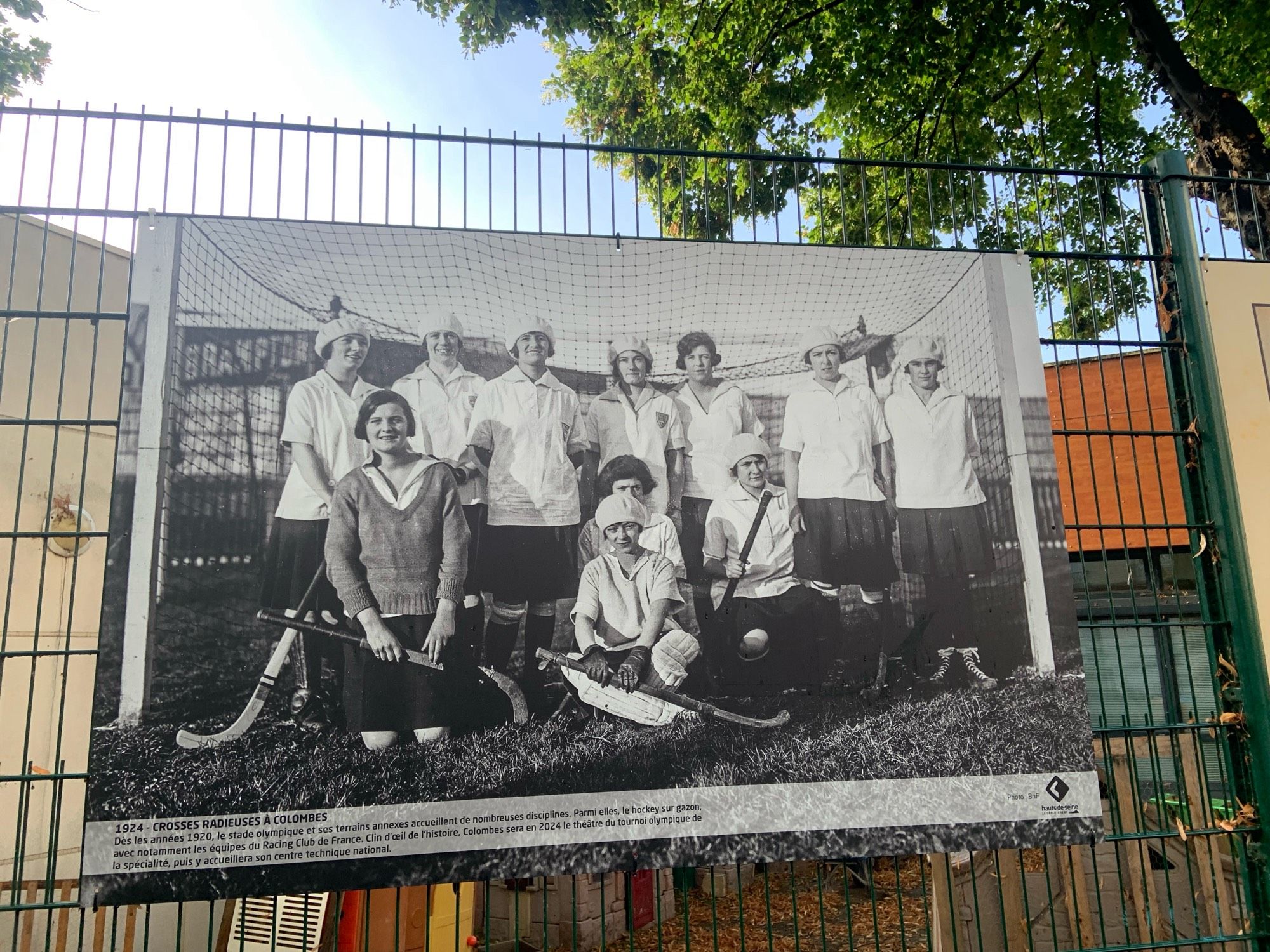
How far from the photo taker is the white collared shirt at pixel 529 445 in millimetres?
4094

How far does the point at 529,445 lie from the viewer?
4.14 metres

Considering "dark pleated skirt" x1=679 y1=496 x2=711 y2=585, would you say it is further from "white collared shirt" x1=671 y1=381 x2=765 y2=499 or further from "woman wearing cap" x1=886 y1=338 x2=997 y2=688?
"woman wearing cap" x1=886 y1=338 x2=997 y2=688

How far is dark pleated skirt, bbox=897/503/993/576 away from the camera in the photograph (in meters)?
4.33

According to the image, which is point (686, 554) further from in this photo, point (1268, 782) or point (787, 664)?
point (1268, 782)

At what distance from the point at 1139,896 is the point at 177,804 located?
5347 mm

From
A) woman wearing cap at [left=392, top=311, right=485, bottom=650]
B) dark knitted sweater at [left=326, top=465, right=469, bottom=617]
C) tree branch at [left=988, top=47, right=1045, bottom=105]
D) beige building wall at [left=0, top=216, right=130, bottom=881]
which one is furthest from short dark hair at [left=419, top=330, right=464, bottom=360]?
tree branch at [left=988, top=47, right=1045, bottom=105]

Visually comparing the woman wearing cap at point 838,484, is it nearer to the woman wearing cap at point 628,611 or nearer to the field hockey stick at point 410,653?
the woman wearing cap at point 628,611

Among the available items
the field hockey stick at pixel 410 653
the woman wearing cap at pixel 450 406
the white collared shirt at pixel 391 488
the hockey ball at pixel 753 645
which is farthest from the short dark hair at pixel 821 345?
the field hockey stick at pixel 410 653

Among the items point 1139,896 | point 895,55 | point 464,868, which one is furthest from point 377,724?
point 895,55

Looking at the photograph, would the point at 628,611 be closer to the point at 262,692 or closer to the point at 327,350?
the point at 262,692

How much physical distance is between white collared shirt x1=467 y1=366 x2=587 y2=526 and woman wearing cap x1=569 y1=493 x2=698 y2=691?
217mm

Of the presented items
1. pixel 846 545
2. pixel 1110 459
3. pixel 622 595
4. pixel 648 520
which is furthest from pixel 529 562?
pixel 1110 459

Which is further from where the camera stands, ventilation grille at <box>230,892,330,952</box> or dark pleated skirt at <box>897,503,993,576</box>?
ventilation grille at <box>230,892,330,952</box>

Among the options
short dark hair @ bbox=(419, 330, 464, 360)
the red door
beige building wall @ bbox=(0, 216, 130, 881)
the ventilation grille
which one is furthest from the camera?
the red door
